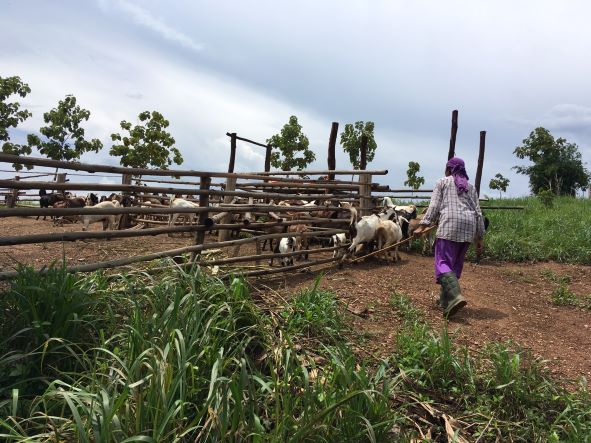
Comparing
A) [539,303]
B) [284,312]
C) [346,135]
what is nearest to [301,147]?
[346,135]

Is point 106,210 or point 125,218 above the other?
point 106,210

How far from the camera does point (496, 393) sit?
115 inches

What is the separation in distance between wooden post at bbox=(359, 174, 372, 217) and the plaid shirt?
3246mm

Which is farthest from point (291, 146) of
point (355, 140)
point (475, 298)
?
point (475, 298)

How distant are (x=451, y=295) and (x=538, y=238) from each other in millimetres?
5841

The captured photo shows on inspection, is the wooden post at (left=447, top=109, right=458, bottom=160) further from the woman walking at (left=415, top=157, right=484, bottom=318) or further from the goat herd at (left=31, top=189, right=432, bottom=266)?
the woman walking at (left=415, top=157, right=484, bottom=318)

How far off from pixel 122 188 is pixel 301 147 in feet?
51.9

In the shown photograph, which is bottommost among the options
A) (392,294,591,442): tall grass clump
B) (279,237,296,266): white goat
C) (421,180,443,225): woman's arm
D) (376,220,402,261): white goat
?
(392,294,591,442): tall grass clump

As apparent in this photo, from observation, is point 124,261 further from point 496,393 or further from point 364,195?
point 364,195

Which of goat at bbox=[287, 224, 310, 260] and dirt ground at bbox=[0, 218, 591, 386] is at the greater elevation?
goat at bbox=[287, 224, 310, 260]

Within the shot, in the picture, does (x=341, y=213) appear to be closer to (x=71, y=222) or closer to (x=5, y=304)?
(x=5, y=304)

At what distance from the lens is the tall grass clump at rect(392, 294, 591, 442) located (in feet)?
8.61

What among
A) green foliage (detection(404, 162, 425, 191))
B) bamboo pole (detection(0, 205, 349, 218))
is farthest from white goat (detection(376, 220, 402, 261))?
green foliage (detection(404, 162, 425, 191))

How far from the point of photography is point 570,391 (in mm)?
3160
